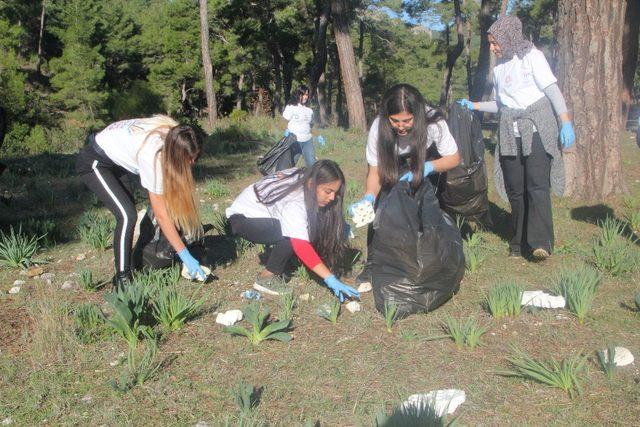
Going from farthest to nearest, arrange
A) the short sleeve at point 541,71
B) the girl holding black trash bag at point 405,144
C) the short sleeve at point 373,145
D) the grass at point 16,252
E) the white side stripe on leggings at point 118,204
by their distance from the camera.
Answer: the grass at point 16,252 → the short sleeve at point 541,71 → the short sleeve at point 373,145 → the white side stripe on leggings at point 118,204 → the girl holding black trash bag at point 405,144

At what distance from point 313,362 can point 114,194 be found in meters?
1.67

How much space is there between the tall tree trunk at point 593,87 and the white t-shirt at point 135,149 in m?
4.06

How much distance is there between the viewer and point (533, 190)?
4266 millimetres

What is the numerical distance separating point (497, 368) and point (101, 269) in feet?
9.28

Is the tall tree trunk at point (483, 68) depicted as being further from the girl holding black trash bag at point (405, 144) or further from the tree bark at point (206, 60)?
the girl holding black trash bag at point (405, 144)

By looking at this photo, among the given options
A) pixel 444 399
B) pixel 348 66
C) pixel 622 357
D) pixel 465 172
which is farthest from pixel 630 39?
pixel 444 399

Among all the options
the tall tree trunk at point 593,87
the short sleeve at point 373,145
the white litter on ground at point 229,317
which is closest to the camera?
the white litter on ground at point 229,317

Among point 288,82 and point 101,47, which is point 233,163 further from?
point 101,47

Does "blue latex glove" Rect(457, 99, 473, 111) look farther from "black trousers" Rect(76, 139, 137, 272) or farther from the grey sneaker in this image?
"black trousers" Rect(76, 139, 137, 272)

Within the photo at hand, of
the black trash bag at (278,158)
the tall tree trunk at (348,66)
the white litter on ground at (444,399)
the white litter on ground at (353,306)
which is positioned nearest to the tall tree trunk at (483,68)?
the tall tree trunk at (348,66)

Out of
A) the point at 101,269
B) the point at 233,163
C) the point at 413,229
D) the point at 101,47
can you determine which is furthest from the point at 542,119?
the point at 101,47

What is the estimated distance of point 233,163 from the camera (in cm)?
946

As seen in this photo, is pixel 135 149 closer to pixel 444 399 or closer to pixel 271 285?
pixel 271 285

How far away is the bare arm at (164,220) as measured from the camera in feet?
11.9
